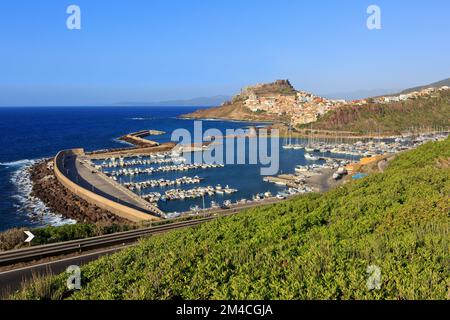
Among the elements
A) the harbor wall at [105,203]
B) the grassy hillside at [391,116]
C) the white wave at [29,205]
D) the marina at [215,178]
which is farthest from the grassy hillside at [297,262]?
the grassy hillside at [391,116]

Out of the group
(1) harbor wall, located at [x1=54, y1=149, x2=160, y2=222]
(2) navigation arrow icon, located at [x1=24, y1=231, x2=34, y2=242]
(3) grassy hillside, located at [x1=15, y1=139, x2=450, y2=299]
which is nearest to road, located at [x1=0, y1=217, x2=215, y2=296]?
(2) navigation arrow icon, located at [x1=24, y1=231, x2=34, y2=242]

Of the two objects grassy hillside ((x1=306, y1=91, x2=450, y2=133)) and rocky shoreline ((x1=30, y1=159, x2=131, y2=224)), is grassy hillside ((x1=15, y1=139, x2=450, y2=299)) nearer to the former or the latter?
rocky shoreline ((x1=30, y1=159, x2=131, y2=224))

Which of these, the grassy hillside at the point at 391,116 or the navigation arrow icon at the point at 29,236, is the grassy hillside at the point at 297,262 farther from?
the grassy hillside at the point at 391,116

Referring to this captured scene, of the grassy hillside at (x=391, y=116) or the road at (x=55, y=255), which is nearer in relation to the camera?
the road at (x=55, y=255)

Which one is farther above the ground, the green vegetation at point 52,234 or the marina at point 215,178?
the green vegetation at point 52,234

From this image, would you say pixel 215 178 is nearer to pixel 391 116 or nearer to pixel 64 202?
pixel 64 202

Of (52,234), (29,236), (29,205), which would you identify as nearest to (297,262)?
(29,236)
